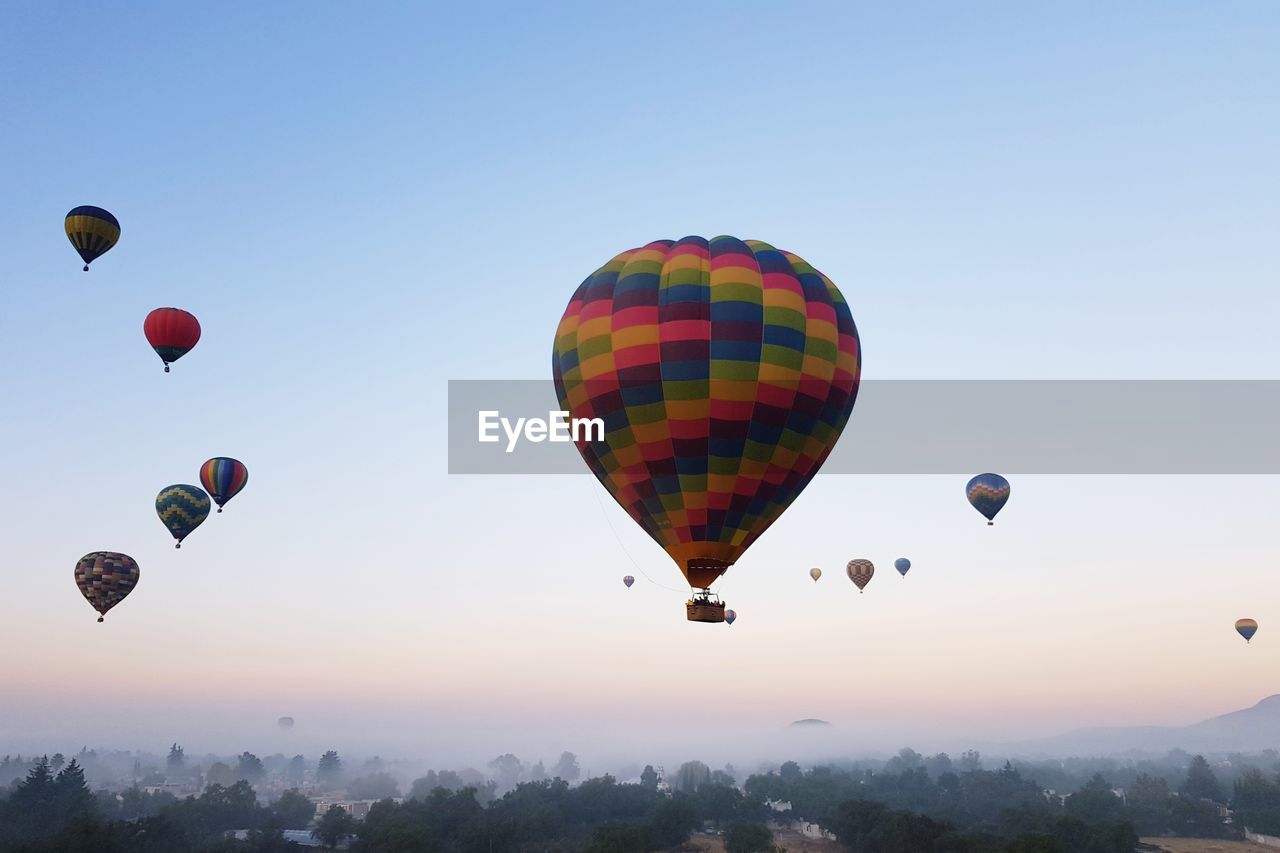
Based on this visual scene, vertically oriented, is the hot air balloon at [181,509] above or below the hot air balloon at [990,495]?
below

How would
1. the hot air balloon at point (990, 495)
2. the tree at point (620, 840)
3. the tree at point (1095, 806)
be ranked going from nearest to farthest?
1. the hot air balloon at point (990, 495)
2. the tree at point (620, 840)
3. the tree at point (1095, 806)

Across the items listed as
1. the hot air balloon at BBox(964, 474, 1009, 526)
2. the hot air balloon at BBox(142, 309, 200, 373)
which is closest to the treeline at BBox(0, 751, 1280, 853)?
the hot air balloon at BBox(964, 474, 1009, 526)

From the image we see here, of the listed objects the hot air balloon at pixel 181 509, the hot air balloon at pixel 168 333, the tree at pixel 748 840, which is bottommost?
the tree at pixel 748 840

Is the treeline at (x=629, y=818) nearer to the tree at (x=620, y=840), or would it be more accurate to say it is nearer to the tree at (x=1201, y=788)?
the tree at (x=620, y=840)

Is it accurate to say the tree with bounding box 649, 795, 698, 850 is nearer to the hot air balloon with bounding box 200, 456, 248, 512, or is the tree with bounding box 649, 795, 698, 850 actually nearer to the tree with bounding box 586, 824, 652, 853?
the tree with bounding box 586, 824, 652, 853

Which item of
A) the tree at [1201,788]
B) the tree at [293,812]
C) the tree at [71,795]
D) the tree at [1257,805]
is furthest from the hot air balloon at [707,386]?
the tree at [1201,788]

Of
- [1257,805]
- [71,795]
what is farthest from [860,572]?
[71,795]
